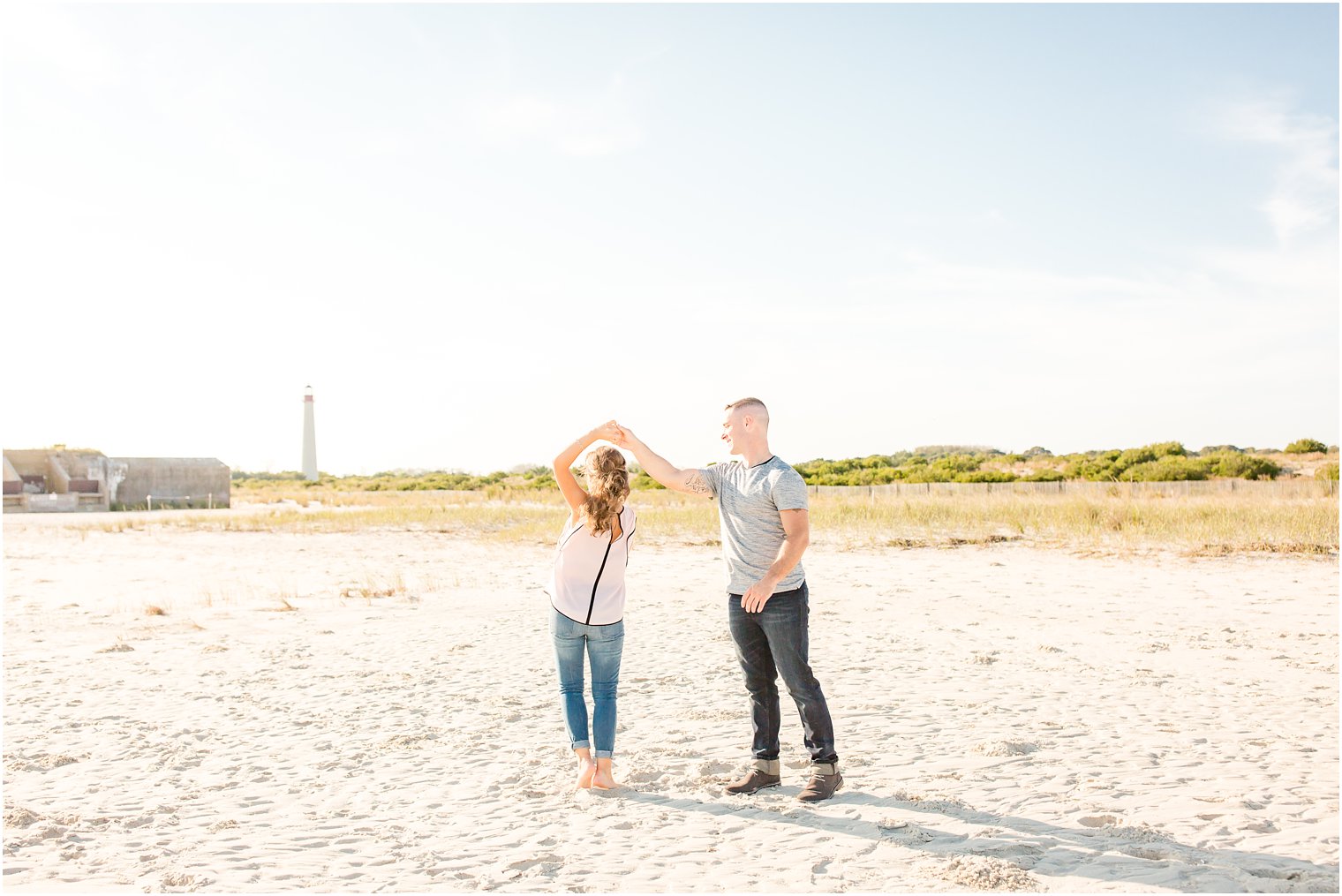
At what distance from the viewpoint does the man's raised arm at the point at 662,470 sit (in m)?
4.77

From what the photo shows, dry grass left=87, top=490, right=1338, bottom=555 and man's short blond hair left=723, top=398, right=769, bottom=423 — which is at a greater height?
man's short blond hair left=723, top=398, right=769, bottom=423

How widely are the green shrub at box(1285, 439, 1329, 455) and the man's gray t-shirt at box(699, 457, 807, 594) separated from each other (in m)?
41.4

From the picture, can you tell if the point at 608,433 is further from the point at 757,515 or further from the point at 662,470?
the point at 757,515

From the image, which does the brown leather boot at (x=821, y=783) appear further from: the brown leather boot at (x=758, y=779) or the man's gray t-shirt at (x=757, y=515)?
the man's gray t-shirt at (x=757, y=515)

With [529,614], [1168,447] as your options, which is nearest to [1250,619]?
[529,614]

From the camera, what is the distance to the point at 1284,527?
688 inches

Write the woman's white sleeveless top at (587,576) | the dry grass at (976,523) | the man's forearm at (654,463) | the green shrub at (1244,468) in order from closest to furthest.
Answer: the man's forearm at (654,463) < the woman's white sleeveless top at (587,576) < the dry grass at (976,523) < the green shrub at (1244,468)

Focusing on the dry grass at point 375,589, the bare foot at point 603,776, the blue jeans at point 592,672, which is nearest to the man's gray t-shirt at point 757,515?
the blue jeans at point 592,672

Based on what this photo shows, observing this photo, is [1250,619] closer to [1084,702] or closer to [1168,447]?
[1084,702]

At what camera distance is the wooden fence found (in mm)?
24688

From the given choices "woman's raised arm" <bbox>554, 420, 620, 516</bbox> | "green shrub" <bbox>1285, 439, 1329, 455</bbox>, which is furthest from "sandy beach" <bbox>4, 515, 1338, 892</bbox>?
"green shrub" <bbox>1285, 439, 1329, 455</bbox>

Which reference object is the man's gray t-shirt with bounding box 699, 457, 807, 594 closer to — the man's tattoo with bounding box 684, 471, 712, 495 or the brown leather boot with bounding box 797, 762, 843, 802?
the man's tattoo with bounding box 684, 471, 712, 495

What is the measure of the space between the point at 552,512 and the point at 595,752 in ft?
87.6

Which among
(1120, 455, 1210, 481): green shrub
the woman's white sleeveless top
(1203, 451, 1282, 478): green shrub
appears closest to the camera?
the woman's white sleeveless top
